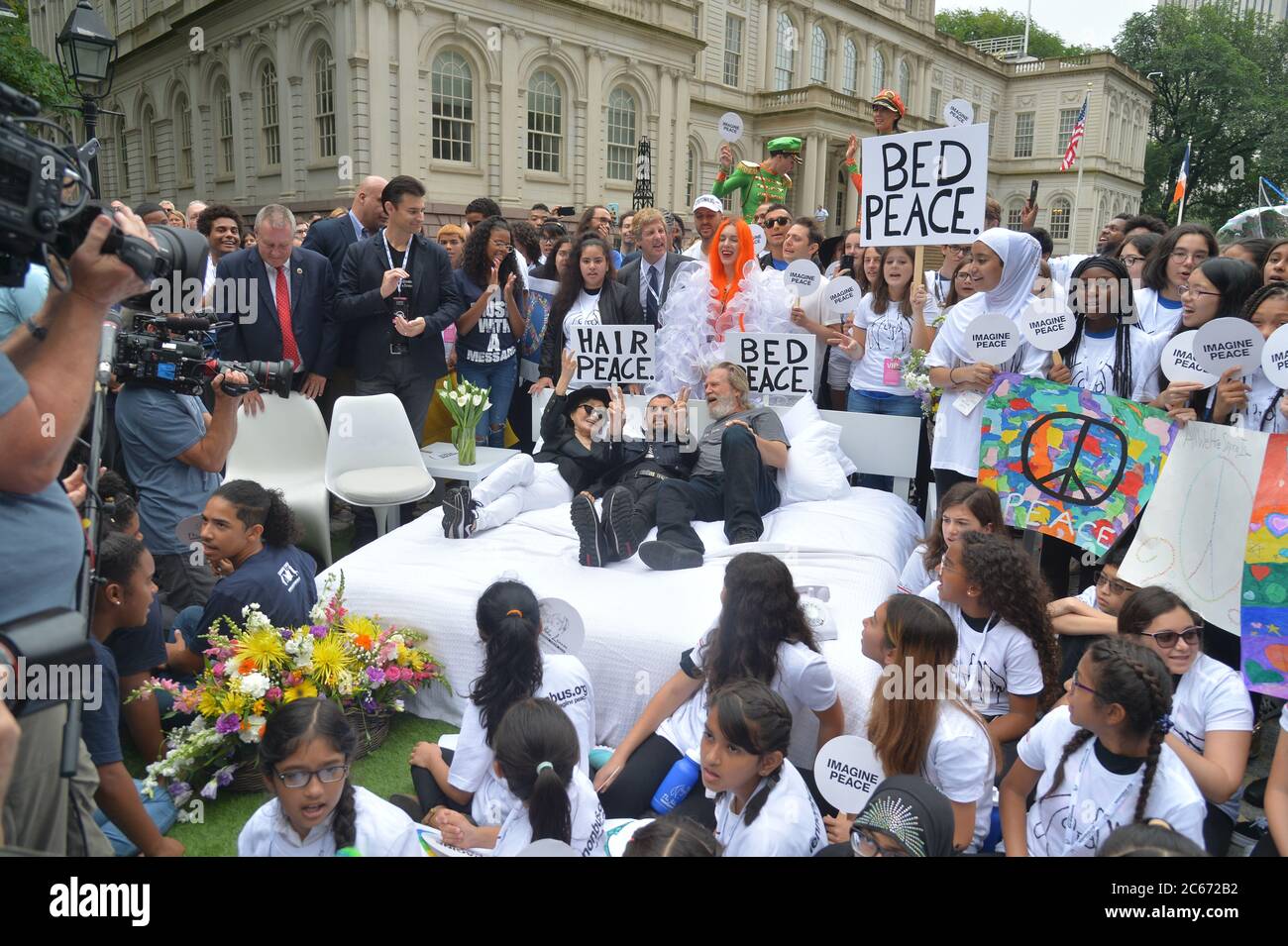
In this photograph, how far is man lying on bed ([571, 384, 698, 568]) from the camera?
4254 mm

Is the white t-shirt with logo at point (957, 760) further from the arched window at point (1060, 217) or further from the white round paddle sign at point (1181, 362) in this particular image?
the arched window at point (1060, 217)

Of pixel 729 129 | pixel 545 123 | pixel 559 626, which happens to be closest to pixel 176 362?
pixel 559 626

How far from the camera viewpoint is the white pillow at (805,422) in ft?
17.6

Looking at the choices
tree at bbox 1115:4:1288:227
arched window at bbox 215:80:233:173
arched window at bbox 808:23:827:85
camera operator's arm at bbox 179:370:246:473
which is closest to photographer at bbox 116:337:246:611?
camera operator's arm at bbox 179:370:246:473

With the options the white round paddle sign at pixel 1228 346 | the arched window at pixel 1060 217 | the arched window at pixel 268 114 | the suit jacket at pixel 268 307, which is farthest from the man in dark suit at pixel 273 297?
the arched window at pixel 1060 217

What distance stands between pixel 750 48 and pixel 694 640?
30619 millimetres

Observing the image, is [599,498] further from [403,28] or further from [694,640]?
[403,28]

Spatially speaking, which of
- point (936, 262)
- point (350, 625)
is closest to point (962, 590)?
point (350, 625)

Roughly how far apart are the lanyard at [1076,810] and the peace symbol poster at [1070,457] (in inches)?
77.3

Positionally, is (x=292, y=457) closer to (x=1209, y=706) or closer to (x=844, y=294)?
(x=844, y=294)

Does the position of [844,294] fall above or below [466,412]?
above

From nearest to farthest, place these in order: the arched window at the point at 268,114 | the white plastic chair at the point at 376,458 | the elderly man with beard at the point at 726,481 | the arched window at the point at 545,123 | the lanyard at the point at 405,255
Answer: the elderly man with beard at the point at 726,481 → the white plastic chair at the point at 376,458 → the lanyard at the point at 405,255 → the arched window at the point at 268,114 → the arched window at the point at 545,123

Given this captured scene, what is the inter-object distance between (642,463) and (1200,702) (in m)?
3.15

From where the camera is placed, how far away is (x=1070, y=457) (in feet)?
13.8
